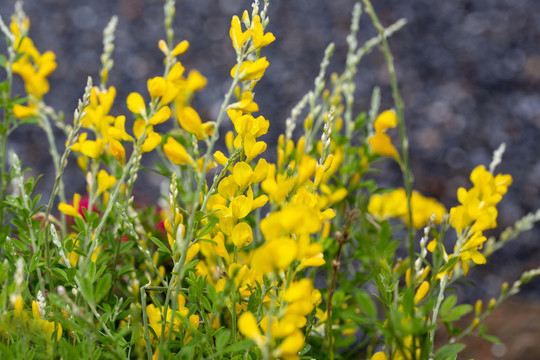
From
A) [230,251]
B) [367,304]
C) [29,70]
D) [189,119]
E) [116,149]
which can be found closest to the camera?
[367,304]

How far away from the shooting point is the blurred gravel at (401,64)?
3461 millimetres

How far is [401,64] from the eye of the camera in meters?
3.74

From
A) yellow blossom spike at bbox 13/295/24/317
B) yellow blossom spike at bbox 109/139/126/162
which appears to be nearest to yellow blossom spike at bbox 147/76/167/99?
yellow blossom spike at bbox 109/139/126/162

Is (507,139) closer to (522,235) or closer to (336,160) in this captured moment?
(522,235)

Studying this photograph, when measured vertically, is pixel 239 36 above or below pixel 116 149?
above

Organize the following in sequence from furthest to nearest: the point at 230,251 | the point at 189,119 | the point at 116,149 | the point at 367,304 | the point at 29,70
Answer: the point at 29,70 → the point at 230,251 → the point at 116,149 → the point at 189,119 → the point at 367,304

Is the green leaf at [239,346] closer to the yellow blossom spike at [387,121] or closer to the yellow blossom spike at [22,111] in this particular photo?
the yellow blossom spike at [387,121]

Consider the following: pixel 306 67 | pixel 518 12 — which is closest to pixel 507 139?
pixel 518 12

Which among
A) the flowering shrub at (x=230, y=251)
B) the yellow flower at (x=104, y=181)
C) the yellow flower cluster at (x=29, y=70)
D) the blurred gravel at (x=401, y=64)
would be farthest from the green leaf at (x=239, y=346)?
the blurred gravel at (x=401, y=64)

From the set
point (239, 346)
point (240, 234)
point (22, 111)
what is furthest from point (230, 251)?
point (22, 111)

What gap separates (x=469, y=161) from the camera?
3.43 m

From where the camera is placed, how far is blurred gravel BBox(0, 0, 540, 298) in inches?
136

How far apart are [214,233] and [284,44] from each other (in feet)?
10.2

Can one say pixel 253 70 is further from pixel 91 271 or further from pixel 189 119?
pixel 91 271
